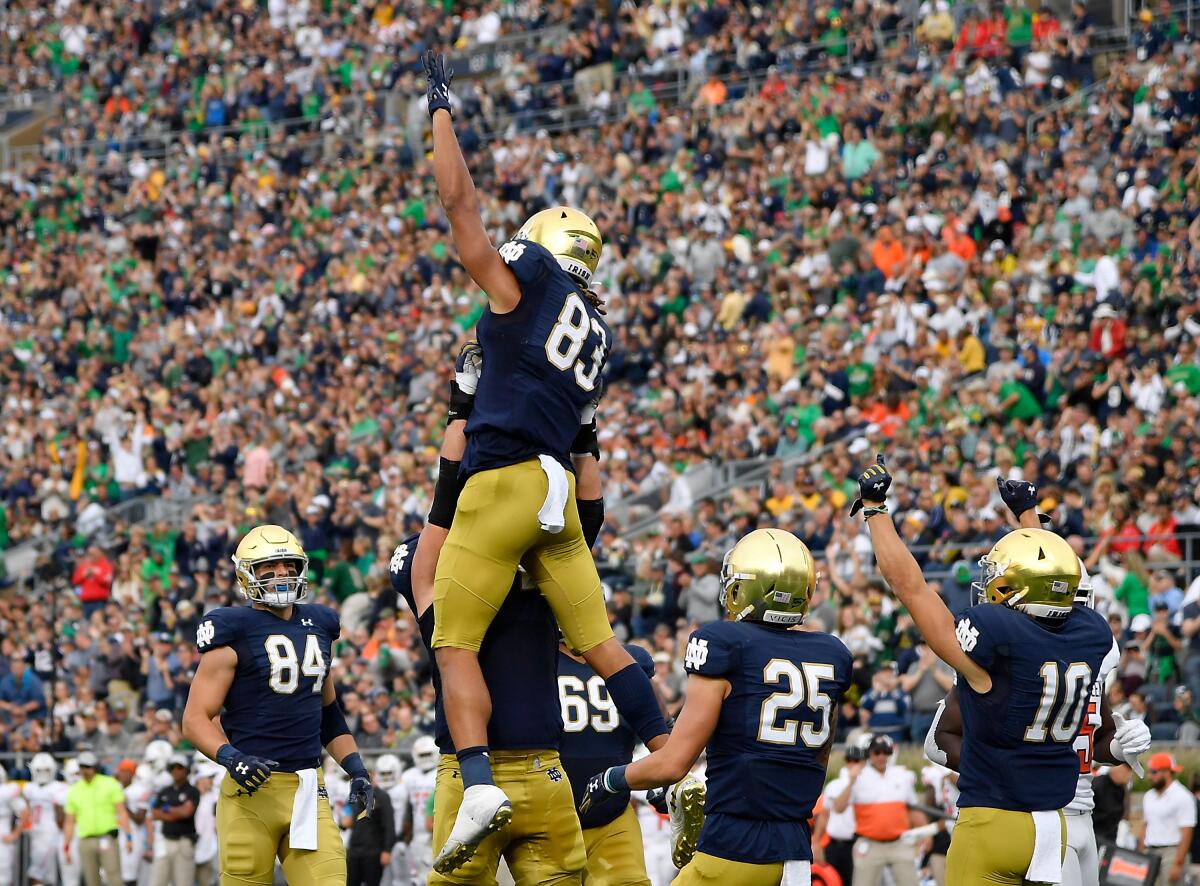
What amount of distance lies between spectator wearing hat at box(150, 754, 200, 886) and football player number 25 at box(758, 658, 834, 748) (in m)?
10.9

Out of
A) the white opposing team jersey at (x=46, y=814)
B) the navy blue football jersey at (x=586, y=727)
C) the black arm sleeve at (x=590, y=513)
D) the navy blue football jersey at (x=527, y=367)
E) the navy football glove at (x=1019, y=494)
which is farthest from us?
the white opposing team jersey at (x=46, y=814)

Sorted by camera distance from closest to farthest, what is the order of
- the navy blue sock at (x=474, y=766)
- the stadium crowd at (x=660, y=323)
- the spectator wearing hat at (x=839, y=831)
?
the navy blue sock at (x=474, y=766) → the spectator wearing hat at (x=839, y=831) → the stadium crowd at (x=660, y=323)

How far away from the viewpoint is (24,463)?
84.7 ft

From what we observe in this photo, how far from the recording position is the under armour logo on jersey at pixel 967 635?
24.2 feet

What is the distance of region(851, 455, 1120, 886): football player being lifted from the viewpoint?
735 centimetres

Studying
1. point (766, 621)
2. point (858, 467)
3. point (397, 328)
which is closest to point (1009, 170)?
point (858, 467)

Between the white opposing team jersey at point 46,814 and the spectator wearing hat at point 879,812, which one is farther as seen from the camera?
the white opposing team jersey at point 46,814

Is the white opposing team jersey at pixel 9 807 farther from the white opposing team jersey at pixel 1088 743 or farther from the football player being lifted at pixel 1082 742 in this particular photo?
the white opposing team jersey at pixel 1088 743

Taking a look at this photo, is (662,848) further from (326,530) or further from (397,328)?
(397,328)

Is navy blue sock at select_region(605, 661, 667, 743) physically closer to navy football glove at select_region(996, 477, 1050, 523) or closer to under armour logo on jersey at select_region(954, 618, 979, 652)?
under armour logo on jersey at select_region(954, 618, 979, 652)

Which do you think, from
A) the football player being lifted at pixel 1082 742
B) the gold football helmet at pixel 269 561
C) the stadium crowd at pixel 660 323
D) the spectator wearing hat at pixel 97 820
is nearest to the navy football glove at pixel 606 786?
the football player being lifted at pixel 1082 742

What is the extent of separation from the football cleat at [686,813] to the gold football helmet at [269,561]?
2.69 m

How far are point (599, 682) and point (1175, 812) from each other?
567cm

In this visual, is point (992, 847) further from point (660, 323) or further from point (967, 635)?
point (660, 323)
